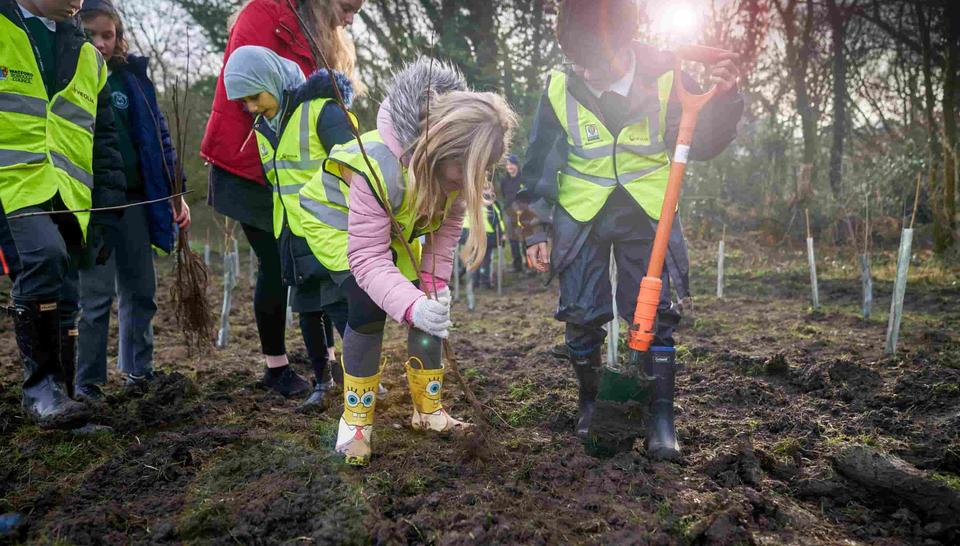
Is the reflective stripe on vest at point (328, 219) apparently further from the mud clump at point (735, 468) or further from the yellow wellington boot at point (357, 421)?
the mud clump at point (735, 468)

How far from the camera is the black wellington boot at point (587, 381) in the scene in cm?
247

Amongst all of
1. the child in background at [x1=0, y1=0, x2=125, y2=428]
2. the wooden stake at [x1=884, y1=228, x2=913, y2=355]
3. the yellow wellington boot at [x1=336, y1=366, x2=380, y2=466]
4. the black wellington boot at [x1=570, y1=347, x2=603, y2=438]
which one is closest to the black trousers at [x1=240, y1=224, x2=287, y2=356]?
the child in background at [x1=0, y1=0, x2=125, y2=428]

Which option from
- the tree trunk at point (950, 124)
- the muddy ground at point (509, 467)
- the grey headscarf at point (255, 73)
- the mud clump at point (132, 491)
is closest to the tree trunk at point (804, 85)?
the tree trunk at point (950, 124)

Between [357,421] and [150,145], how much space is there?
1842 millimetres

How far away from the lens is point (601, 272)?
95.0 inches

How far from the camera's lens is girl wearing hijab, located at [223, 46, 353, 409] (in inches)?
99.2

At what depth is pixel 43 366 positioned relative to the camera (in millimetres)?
2344

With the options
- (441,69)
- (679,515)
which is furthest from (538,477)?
(441,69)

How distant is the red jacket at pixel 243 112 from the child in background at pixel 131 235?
0.43 meters

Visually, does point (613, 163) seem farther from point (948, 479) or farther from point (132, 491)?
point (132, 491)

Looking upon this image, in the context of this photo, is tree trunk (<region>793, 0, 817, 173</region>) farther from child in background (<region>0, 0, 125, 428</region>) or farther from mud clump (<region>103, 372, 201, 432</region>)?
child in background (<region>0, 0, 125, 428</region>)

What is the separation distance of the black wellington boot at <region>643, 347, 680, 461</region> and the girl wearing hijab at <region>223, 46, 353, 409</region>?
3.95ft

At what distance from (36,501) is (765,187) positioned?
13.6 meters

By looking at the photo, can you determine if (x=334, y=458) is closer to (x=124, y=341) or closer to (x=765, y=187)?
(x=124, y=341)
